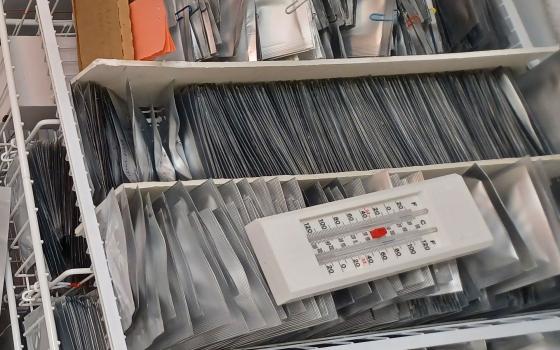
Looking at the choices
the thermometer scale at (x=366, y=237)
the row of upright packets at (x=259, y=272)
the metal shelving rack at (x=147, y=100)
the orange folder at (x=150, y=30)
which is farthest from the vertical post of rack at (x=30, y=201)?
the thermometer scale at (x=366, y=237)

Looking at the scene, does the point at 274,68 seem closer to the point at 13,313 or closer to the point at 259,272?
the point at 259,272

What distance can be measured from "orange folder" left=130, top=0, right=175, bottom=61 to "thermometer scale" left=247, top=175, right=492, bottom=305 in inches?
18.0

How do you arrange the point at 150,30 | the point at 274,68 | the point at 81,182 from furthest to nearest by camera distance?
the point at 274,68, the point at 150,30, the point at 81,182

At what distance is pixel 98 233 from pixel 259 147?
18.0 inches

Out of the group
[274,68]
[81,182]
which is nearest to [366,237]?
[274,68]

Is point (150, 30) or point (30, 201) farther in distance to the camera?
point (150, 30)

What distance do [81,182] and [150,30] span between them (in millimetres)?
397

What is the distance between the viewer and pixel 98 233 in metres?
1.56

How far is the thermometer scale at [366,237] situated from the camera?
1561 millimetres

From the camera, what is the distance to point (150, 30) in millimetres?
1758

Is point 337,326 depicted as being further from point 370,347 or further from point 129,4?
point 129,4

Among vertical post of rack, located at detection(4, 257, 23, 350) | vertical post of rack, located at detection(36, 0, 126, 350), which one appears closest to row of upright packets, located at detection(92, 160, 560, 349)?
vertical post of rack, located at detection(36, 0, 126, 350)

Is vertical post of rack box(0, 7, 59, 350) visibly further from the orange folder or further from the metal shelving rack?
the orange folder

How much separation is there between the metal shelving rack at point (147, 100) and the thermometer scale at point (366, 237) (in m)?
0.14
